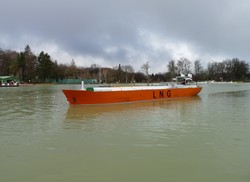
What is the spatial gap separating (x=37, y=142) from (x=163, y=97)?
18.1 m

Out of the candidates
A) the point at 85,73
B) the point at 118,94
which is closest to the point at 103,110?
the point at 118,94

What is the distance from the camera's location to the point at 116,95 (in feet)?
67.7

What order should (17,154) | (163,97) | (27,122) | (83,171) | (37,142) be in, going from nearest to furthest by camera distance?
(83,171)
(17,154)
(37,142)
(27,122)
(163,97)

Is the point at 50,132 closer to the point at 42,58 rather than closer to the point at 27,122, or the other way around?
the point at 27,122

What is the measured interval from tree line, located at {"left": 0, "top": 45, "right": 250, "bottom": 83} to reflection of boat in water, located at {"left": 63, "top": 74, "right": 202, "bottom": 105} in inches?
2631

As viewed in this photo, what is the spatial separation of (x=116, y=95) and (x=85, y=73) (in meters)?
117

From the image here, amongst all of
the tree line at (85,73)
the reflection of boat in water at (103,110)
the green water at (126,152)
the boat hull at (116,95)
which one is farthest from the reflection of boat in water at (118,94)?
the tree line at (85,73)

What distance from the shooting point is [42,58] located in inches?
3634

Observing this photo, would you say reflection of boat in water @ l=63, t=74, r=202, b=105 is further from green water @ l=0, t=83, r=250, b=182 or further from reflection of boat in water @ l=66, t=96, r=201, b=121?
green water @ l=0, t=83, r=250, b=182

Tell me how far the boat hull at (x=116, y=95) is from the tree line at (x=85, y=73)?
66830 millimetres

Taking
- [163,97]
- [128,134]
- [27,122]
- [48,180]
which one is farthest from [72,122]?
[163,97]

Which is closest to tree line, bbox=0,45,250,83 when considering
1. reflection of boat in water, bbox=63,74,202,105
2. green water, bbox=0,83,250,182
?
reflection of boat in water, bbox=63,74,202,105

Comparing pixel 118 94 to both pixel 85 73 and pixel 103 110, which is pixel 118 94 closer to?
pixel 103 110

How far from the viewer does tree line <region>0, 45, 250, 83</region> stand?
92562mm
